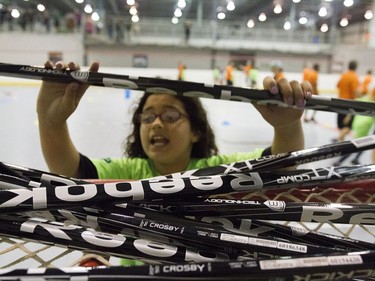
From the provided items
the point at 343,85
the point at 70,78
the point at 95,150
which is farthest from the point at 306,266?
the point at 343,85

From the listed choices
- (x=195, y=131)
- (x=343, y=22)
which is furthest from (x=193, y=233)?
(x=343, y=22)

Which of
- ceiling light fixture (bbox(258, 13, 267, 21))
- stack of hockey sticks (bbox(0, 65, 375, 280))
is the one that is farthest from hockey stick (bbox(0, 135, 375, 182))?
ceiling light fixture (bbox(258, 13, 267, 21))

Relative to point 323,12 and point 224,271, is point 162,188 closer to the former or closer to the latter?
point 224,271

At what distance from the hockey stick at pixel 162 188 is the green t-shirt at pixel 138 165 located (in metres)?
0.44

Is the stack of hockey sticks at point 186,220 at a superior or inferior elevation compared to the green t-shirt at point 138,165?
superior

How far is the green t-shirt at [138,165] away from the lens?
990mm

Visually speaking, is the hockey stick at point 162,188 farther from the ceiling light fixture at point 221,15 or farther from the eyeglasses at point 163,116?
the ceiling light fixture at point 221,15

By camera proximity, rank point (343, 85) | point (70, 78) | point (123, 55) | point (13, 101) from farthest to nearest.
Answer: point (123, 55) < point (13, 101) < point (343, 85) < point (70, 78)

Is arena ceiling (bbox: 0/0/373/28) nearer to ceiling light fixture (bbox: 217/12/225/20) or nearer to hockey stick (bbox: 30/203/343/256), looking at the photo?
ceiling light fixture (bbox: 217/12/225/20)

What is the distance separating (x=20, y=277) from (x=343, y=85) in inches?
178

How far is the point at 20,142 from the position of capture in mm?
2857

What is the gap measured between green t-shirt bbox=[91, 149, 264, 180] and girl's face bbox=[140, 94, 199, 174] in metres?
0.04

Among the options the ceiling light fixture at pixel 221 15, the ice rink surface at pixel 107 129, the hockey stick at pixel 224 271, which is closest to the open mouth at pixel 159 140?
the hockey stick at pixel 224 271

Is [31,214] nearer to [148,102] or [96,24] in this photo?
[148,102]
